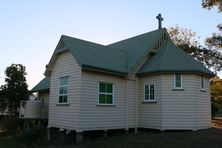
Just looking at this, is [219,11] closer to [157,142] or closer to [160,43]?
[160,43]

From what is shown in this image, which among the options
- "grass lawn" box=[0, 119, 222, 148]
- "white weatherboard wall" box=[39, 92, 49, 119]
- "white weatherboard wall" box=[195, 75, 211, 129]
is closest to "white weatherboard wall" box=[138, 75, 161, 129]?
"grass lawn" box=[0, 119, 222, 148]

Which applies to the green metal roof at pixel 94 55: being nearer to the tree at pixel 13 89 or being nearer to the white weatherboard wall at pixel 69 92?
the white weatherboard wall at pixel 69 92

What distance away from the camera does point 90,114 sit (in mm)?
14875

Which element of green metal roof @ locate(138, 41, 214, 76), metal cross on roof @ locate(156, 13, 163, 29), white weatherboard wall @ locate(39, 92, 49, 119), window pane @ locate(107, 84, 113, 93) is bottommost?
white weatherboard wall @ locate(39, 92, 49, 119)

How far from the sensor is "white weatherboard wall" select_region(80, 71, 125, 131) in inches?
578

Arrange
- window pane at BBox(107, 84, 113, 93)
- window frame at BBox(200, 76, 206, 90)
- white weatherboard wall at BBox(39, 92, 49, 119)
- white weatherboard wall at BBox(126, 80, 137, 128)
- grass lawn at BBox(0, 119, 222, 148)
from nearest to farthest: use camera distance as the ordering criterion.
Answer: grass lawn at BBox(0, 119, 222, 148), window pane at BBox(107, 84, 113, 93), white weatherboard wall at BBox(126, 80, 137, 128), window frame at BBox(200, 76, 206, 90), white weatherboard wall at BBox(39, 92, 49, 119)

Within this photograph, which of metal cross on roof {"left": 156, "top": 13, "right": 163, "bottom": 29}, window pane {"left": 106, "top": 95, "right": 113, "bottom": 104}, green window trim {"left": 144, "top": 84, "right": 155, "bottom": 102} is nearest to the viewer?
window pane {"left": 106, "top": 95, "right": 113, "bottom": 104}

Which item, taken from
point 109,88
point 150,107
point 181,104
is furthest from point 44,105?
point 181,104

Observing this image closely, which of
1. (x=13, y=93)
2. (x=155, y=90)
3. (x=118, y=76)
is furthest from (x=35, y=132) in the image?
(x=13, y=93)

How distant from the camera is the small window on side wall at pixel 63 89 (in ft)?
53.5

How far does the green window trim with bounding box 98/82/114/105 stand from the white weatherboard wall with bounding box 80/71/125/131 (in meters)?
0.21

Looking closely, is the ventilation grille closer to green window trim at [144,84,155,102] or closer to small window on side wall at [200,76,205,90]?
green window trim at [144,84,155,102]

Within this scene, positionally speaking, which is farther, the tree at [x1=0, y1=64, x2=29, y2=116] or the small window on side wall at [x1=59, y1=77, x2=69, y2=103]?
the tree at [x1=0, y1=64, x2=29, y2=116]

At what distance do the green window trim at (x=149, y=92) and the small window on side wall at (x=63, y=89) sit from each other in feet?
17.3
